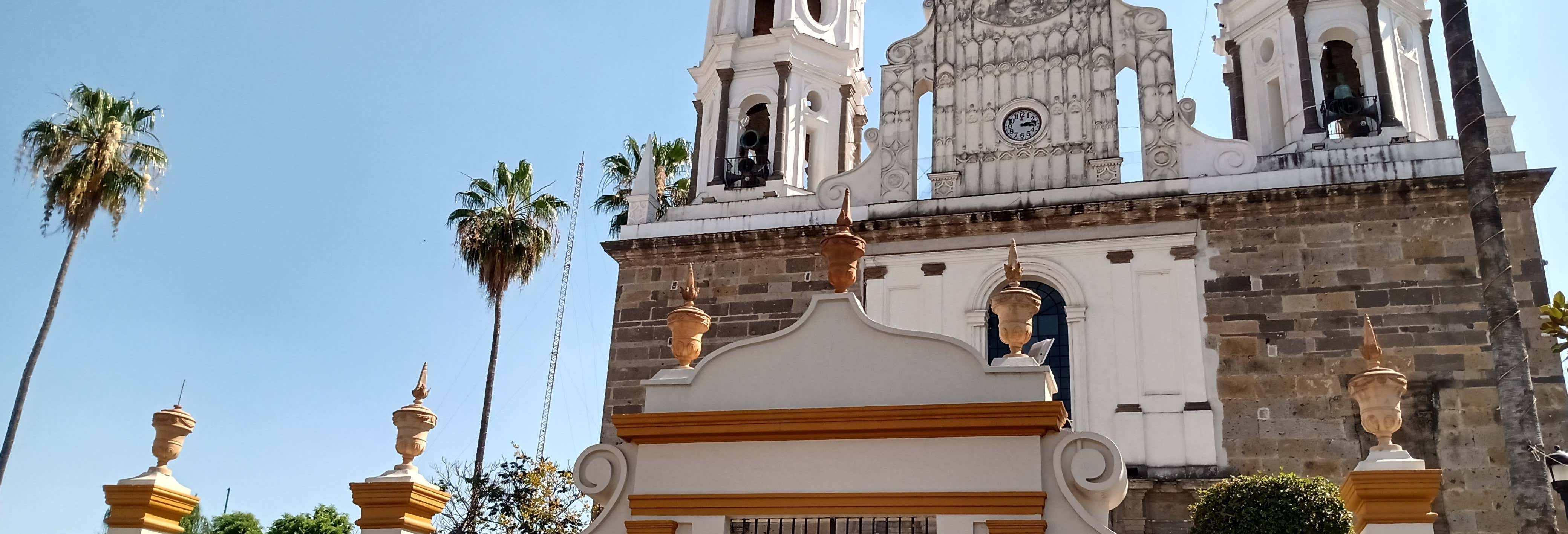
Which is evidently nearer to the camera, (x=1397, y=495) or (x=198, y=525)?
(x=1397, y=495)

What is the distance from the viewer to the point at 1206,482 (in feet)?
48.3

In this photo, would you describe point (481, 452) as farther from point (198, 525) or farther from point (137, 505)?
point (198, 525)

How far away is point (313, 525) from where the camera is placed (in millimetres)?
40812

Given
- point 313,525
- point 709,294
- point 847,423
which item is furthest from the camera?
point 313,525

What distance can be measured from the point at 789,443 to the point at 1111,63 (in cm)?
1122

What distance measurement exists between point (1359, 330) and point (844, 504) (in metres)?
9.70

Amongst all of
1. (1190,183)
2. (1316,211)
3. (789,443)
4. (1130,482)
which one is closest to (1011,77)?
(1190,183)

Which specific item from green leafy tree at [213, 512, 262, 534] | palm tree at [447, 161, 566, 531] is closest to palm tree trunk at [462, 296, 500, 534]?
palm tree at [447, 161, 566, 531]

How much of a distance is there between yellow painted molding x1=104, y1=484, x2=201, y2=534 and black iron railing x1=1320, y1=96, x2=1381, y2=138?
15.1 m

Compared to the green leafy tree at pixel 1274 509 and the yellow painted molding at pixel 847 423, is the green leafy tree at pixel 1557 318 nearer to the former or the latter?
the green leafy tree at pixel 1274 509

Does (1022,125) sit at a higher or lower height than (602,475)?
higher

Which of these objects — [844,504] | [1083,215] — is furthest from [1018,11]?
[844,504]

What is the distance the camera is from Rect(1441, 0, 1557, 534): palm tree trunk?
32.8ft

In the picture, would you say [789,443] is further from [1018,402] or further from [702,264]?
[702,264]
